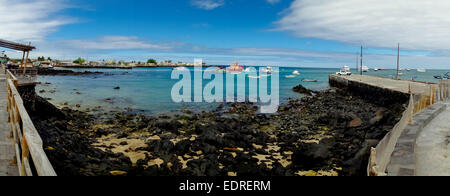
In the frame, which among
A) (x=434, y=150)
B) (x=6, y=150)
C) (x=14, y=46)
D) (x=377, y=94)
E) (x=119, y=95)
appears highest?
(x=14, y=46)

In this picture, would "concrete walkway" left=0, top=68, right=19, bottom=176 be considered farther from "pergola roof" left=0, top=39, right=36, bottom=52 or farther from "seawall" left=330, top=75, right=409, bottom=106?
"seawall" left=330, top=75, right=409, bottom=106

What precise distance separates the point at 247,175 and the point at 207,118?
10.6 metres

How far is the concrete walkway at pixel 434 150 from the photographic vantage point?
6.16 m

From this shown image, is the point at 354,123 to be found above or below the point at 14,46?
below

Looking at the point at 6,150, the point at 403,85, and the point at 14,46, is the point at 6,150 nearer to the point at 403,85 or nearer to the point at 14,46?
the point at 14,46

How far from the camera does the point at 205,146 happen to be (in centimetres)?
1059

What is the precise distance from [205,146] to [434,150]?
7.10 meters

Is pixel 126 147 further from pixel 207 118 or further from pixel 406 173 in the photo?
pixel 406 173

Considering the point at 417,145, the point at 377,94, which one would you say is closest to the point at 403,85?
the point at 377,94

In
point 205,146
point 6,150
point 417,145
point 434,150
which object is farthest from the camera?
point 205,146

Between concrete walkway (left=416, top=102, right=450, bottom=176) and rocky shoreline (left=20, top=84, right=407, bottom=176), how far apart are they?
139 cm

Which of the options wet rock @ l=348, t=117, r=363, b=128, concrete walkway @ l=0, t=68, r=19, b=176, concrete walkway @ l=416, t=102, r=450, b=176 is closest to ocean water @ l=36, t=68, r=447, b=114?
wet rock @ l=348, t=117, r=363, b=128

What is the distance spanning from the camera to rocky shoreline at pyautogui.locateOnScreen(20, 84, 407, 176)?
27.7 ft
